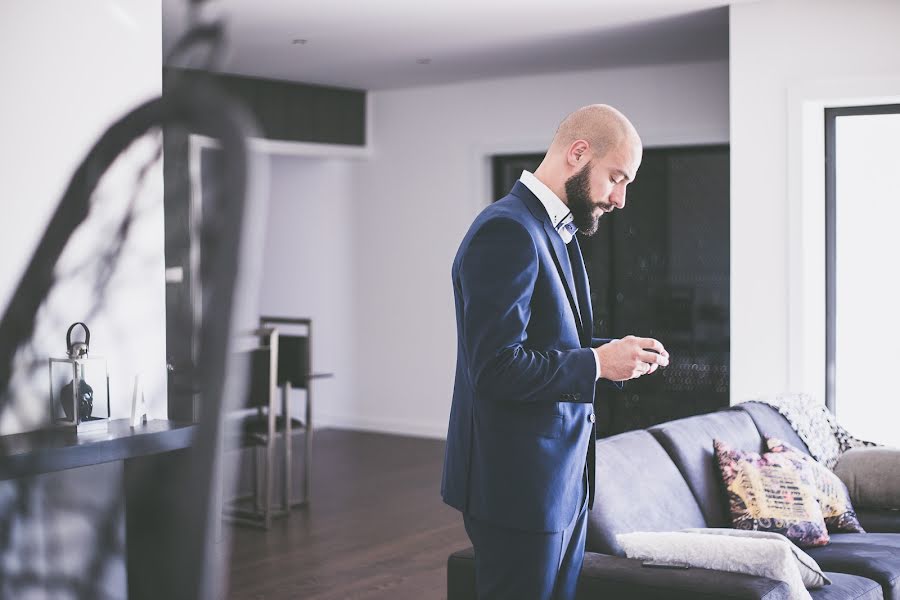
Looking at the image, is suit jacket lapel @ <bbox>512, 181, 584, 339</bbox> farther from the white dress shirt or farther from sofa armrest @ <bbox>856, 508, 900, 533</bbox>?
sofa armrest @ <bbox>856, 508, 900, 533</bbox>

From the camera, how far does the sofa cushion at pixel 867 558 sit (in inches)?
122

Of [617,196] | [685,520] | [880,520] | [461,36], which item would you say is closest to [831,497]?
[880,520]

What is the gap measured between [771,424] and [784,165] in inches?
63.6

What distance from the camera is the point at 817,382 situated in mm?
5184

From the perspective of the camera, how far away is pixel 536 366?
1847 millimetres

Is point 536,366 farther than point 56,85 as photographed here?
No

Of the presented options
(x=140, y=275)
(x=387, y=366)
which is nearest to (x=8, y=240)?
(x=140, y=275)

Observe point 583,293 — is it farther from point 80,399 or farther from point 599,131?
point 80,399

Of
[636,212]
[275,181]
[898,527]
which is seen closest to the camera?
[898,527]

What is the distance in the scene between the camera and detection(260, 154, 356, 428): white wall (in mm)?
8531

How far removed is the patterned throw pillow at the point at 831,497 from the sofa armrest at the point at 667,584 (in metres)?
1.34

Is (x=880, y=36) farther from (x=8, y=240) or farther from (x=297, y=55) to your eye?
(x=8, y=240)

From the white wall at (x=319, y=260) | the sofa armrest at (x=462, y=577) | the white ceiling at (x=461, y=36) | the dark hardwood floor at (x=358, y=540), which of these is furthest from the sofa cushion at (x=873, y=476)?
the white wall at (x=319, y=260)

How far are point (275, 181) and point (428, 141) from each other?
5.05 feet
